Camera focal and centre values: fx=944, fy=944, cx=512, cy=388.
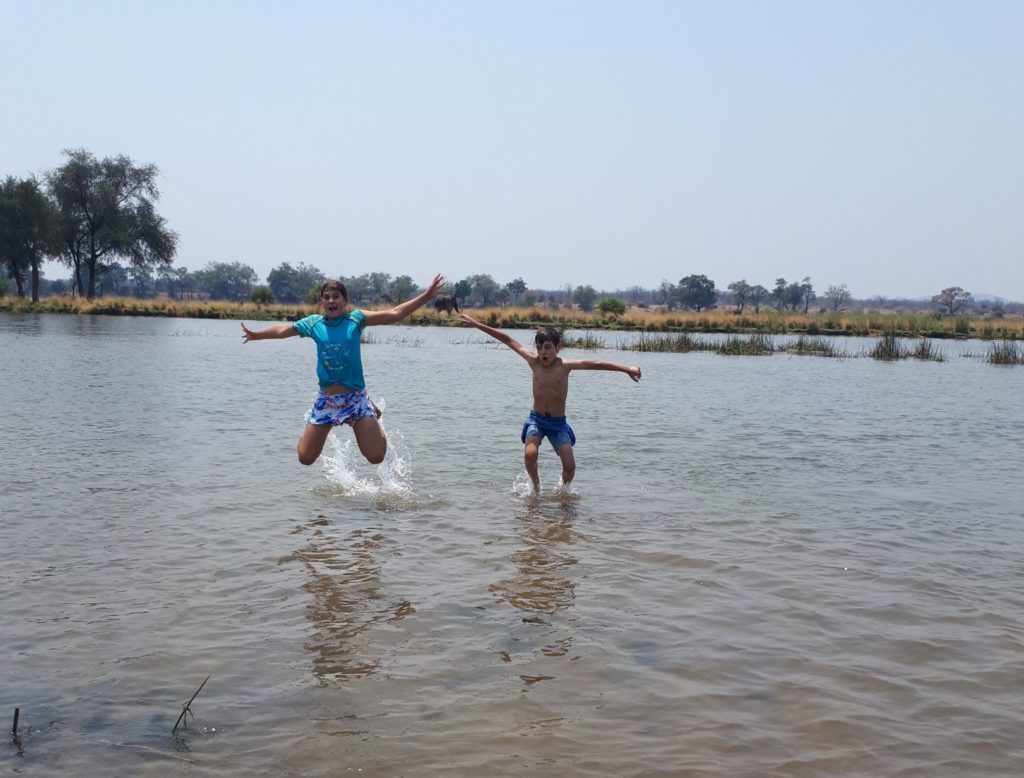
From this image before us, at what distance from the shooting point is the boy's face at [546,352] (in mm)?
9820

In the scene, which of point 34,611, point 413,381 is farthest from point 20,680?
point 413,381

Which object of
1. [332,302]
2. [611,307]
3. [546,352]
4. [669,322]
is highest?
[611,307]

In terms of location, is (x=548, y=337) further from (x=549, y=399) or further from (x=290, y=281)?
(x=290, y=281)

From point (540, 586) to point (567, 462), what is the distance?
351 centimetres

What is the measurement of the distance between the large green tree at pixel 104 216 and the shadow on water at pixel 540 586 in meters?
64.1

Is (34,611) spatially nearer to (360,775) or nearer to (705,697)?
(360,775)

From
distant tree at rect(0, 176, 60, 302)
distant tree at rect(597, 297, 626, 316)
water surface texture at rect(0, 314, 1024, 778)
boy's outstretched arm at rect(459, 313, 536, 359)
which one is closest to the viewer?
water surface texture at rect(0, 314, 1024, 778)

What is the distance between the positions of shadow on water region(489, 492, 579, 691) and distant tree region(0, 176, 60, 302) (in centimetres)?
6072

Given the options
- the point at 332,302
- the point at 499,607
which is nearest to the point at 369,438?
the point at 332,302

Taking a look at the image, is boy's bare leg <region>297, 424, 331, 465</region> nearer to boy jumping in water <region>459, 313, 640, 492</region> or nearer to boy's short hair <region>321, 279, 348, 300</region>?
boy's short hair <region>321, 279, 348, 300</region>

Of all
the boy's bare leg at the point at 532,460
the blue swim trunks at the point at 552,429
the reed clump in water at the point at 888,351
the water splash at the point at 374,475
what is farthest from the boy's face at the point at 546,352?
the reed clump in water at the point at 888,351

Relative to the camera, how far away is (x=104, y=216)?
6612 centimetres

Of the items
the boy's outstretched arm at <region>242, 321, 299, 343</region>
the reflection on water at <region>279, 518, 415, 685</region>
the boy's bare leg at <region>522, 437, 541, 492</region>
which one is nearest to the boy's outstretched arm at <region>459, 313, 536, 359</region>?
the boy's bare leg at <region>522, 437, 541, 492</region>

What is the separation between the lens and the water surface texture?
13.7 feet
